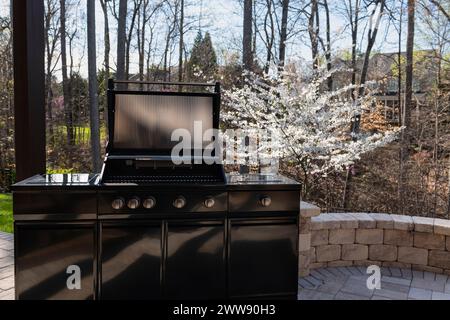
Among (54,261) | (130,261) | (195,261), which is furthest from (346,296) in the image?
(54,261)

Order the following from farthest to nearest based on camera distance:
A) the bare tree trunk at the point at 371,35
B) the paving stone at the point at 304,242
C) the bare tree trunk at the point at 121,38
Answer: the bare tree trunk at the point at 371,35
the bare tree trunk at the point at 121,38
the paving stone at the point at 304,242

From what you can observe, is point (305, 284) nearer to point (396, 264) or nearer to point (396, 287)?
point (396, 287)

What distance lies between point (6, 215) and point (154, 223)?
3.92 meters

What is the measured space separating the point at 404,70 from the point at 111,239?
27.0 ft

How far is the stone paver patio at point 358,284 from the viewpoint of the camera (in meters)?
2.91

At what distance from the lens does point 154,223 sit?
2.34 m

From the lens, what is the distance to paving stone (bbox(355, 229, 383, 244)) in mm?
3473

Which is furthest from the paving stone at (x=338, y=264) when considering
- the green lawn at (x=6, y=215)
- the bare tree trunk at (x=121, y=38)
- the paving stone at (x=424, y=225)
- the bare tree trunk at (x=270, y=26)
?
the bare tree trunk at (x=121, y=38)

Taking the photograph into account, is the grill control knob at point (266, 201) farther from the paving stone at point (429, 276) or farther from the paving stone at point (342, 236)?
the paving stone at point (429, 276)

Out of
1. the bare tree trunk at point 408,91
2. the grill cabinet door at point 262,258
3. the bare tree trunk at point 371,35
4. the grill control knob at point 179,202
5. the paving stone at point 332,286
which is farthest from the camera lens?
the bare tree trunk at point 371,35

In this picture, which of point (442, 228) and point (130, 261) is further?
point (442, 228)

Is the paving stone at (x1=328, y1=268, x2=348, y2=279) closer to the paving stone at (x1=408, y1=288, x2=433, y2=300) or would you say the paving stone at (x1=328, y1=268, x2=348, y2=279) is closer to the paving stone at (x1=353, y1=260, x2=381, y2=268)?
the paving stone at (x1=353, y1=260, x2=381, y2=268)

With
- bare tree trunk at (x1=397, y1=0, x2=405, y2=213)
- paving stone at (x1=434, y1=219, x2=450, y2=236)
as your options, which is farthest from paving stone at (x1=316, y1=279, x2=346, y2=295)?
bare tree trunk at (x1=397, y1=0, x2=405, y2=213)

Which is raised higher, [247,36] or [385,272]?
[247,36]
